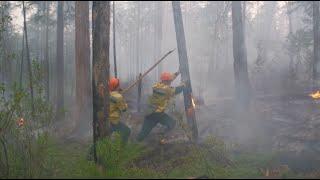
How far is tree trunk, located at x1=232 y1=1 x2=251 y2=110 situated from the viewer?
51.0 ft

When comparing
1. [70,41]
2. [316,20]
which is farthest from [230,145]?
[70,41]

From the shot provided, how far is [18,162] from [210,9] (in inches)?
1752

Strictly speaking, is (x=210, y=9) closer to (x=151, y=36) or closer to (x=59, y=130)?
Result: (x=151, y=36)

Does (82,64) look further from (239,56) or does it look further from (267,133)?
(267,133)

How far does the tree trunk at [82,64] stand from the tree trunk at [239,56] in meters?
5.37

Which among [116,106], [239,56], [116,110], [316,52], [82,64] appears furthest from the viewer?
Answer: [316,52]

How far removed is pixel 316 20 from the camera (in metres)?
22.2

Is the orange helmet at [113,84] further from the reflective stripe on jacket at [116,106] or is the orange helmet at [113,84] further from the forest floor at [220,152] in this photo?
the forest floor at [220,152]

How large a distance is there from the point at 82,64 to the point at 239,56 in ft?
18.7

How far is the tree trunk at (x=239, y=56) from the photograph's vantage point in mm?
15531

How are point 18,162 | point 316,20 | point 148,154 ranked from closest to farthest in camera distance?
point 18,162 → point 148,154 → point 316,20

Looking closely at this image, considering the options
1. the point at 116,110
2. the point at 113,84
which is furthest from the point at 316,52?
the point at 116,110

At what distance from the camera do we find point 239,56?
15.5 meters

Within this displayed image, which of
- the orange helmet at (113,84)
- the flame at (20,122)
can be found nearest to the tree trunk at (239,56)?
the orange helmet at (113,84)
